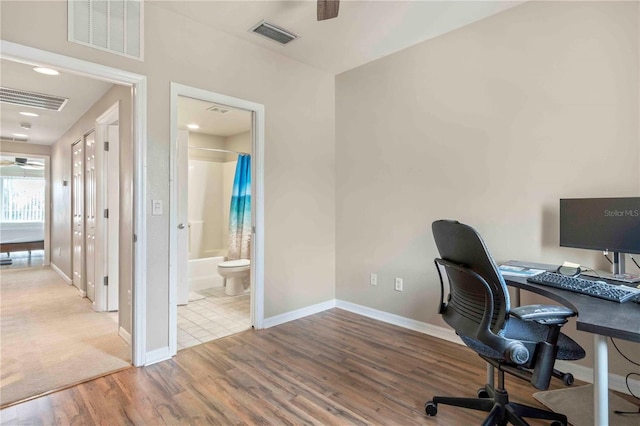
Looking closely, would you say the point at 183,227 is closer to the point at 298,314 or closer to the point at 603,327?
the point at 298,314

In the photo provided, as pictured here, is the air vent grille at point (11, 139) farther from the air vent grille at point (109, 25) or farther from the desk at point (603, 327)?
the desk at point (603, 327)

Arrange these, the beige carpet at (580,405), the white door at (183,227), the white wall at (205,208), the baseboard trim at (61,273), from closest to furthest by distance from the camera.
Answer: the beige carpet at (580,405), the white door at (183,227), the baseboard trim at (61,273), the white wall at (205,208)

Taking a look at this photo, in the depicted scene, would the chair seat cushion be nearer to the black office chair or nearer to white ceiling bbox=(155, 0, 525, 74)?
the black office chair

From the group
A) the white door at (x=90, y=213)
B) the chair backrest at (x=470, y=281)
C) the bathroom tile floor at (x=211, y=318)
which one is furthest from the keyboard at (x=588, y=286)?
the white door at (x=90, y=213)

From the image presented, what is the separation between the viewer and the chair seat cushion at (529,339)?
4.90 feet

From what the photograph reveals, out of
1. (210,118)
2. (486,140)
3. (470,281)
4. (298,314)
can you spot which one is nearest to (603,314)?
(470,281)

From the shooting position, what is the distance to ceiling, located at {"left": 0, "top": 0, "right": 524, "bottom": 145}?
2.49 m

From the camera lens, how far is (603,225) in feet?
6.54

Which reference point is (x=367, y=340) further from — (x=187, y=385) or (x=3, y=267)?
(x=3, y=267)

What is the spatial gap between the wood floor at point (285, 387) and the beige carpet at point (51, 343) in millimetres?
216

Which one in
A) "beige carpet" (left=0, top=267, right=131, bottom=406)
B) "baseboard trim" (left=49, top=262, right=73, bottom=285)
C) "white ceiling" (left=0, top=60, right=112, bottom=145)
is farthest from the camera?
"baseboard trim" (left=49, top=262, right=73, bottom=285)

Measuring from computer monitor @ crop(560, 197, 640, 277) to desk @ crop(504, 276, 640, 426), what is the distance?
1.94ft

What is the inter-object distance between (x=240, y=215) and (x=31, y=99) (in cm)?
277

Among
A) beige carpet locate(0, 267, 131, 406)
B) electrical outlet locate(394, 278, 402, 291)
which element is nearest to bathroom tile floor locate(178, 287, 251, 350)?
beige carpet locate(0, 267, 131, 406)
